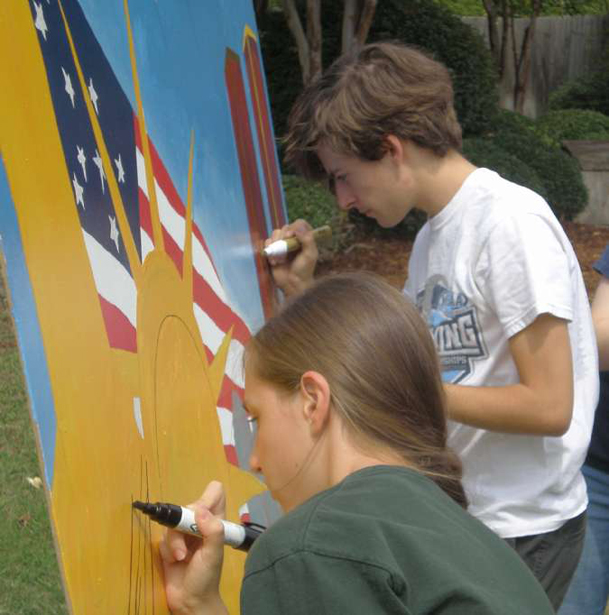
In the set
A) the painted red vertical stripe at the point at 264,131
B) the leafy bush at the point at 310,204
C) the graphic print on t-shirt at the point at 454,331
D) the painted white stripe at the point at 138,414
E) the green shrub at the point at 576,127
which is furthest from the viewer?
the green shrub at the point at 576,127

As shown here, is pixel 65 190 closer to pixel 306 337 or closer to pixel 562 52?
pixel 306 337

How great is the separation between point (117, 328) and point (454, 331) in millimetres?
932

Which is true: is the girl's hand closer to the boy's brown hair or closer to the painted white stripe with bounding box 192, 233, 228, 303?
the painted white stripe with bounding box 192, 233, 228, 303

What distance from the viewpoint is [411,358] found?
1.39m

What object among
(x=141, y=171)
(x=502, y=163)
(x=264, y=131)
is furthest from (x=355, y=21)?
(x=141, y=171)

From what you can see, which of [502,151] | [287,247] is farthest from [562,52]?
[287,247]

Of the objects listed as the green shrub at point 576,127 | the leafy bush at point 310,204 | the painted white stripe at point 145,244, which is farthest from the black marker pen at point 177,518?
the green shrub at point 576,127

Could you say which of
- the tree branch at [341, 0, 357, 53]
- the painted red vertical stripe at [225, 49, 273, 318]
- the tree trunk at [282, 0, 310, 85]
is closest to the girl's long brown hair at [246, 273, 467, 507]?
the painted red vertical stripe at [225, 49, 273, 318]

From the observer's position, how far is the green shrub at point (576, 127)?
1266cm

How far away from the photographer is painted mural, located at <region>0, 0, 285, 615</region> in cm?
96

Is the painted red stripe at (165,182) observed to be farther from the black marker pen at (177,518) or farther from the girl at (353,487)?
the black marker pen at (177,518)

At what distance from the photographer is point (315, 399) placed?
1.34 meters

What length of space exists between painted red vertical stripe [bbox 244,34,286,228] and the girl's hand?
57.9 inches

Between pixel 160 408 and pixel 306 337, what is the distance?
21 cm
